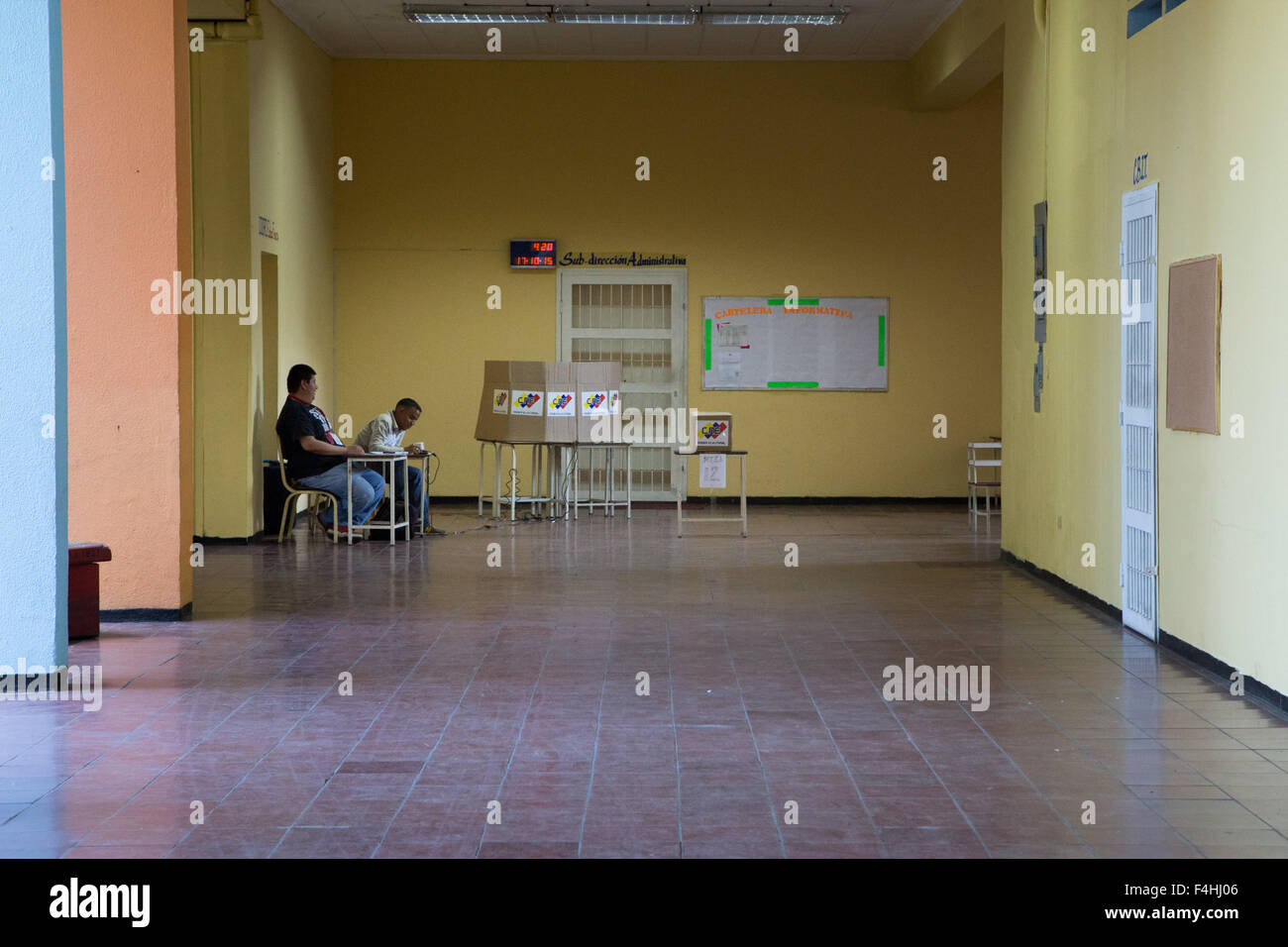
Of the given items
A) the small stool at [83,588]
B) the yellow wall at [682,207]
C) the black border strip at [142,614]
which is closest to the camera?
the small stool at [83,588]

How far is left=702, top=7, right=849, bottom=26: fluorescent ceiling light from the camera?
11.2m

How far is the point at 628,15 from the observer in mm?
11289

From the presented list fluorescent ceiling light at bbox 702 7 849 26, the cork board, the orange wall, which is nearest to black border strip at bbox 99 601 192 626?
the orange wall

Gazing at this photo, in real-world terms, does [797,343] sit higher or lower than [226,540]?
higher

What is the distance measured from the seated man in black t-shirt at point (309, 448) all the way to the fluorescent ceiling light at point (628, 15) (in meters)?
3.67

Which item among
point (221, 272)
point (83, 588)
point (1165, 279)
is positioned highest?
point (221, 272)

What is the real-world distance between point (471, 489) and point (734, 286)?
3.15m

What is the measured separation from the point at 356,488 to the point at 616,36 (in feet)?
15.8

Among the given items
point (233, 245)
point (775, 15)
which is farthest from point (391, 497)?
point (775, 15)

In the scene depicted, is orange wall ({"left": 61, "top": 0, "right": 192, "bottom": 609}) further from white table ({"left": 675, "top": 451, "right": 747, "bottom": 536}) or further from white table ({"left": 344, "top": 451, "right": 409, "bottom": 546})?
white table ({"left": 675, "top": 451, "right": 747, "bottom": 536})

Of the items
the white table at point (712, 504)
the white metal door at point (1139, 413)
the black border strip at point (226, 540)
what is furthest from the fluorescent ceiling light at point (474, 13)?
the white metal door at point (1139, 413)

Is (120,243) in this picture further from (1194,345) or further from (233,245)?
(1194,345)

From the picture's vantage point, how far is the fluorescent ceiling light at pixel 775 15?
36.7 ft

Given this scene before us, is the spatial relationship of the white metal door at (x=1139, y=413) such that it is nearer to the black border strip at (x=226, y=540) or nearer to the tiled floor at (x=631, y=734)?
the tiled floor at (x=631, y=734)
